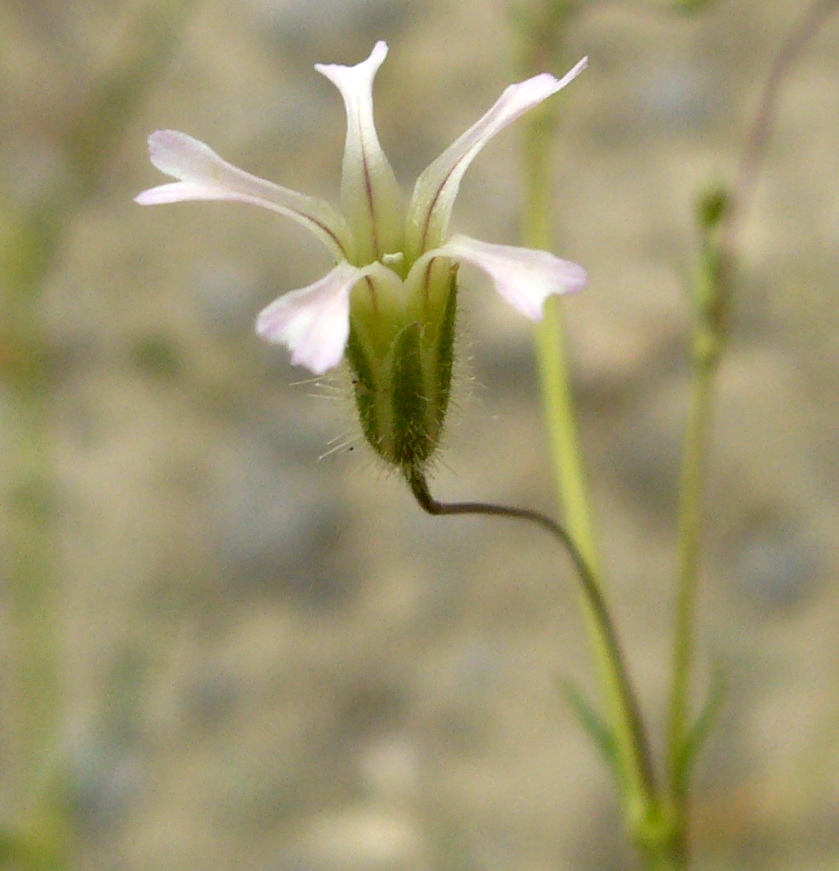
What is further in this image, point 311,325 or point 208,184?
point 208,184

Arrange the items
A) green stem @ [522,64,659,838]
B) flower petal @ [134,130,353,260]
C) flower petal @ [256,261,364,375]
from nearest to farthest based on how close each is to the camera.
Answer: flower petal @ [256,261,364,375] → flower petal @ [134,130,353,260] → green stem @ [522,64,659,838]

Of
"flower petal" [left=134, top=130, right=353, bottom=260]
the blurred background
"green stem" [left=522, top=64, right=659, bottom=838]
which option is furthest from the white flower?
the blurred background

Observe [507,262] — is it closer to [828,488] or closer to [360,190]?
[360,190]

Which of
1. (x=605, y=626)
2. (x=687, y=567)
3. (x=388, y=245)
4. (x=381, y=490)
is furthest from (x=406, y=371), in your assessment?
(x=381, y=490)

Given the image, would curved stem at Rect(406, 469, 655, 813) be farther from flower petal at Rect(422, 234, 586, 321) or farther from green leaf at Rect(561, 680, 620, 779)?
flower petal at Rect(422, 234, 586, 321)

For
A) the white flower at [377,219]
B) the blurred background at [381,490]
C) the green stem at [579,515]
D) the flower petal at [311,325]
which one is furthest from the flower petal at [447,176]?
the blurred background at [381,490]

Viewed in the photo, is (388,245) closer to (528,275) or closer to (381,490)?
(528,275)

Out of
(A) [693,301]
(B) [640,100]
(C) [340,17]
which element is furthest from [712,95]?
(A) [693,301]
